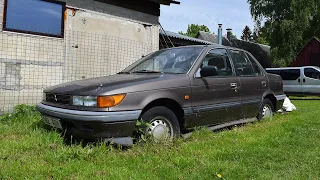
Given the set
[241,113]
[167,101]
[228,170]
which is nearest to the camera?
[228,170]

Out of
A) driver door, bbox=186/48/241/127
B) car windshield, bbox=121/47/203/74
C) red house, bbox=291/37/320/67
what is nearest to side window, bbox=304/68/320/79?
red house, bbox=291/37/320/67

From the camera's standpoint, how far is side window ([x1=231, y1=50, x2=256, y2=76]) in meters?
5.61

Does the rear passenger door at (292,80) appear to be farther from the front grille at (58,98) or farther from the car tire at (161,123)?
the front grille at (58,98)

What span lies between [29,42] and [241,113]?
15.8 feet

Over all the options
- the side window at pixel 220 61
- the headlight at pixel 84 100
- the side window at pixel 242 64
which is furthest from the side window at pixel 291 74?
the headlight at pixel 84 100

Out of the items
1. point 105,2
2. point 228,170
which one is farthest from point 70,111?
point 105,2

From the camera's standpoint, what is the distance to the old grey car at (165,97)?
3746 millimetres

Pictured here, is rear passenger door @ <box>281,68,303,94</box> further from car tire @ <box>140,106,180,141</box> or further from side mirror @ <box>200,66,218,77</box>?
car tire @ <box>140,106,180,141</box>

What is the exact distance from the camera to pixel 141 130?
3.87 m

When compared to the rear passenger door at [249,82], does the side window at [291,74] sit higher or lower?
higher

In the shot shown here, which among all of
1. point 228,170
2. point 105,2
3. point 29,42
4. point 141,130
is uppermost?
point 105,2

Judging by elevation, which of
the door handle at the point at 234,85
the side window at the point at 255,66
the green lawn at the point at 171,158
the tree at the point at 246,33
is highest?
the tree at the point at 246,33

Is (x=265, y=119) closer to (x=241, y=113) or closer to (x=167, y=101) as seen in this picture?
(x=241, y=113)

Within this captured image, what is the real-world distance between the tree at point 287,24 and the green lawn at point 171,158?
25957mm
